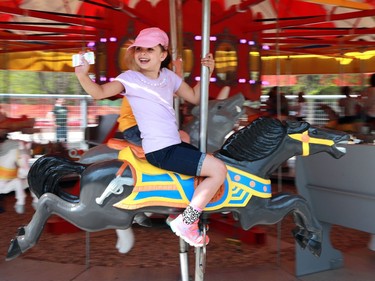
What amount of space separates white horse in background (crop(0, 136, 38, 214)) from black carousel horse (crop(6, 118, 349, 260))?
1459 mm

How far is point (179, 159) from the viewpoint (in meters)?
2.28

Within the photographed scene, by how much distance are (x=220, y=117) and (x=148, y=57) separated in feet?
3.36

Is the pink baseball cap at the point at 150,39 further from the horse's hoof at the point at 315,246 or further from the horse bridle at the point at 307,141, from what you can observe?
the horse's hoof at the point at 315,246

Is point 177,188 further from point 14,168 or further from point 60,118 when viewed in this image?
point 60,118

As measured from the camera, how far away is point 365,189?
339cm

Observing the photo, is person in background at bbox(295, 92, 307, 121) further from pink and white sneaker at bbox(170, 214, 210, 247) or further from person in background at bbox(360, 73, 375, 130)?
pink and white sneaker at bbox(170, 214, 210, 247)

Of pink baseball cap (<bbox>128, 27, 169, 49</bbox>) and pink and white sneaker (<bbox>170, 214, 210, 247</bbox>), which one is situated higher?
pink baseball cap (<bbox>128, 27, 169, 49</bbox>)

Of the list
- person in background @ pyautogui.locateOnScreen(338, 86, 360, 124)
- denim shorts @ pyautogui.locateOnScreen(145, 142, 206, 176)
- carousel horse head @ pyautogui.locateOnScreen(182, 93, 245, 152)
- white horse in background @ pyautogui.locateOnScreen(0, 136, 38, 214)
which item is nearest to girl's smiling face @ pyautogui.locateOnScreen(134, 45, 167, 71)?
denim shorts @ pyautogui.locateOnScreen(145, 142, 206, 176)

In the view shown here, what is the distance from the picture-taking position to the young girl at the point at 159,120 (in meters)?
2.25

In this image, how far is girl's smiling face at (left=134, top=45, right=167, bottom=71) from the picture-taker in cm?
236

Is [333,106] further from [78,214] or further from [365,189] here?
[78,214]

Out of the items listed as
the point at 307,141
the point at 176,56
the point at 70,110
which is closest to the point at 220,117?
the point at 176,56

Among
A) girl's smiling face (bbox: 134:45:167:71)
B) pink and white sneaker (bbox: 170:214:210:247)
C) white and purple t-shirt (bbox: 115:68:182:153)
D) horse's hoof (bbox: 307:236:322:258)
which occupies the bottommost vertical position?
horse's hoof (bbox: 307:236:322:258)

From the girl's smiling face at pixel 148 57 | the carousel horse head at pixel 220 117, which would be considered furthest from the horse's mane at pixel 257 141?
the carousel horse head at pixel 220 117
